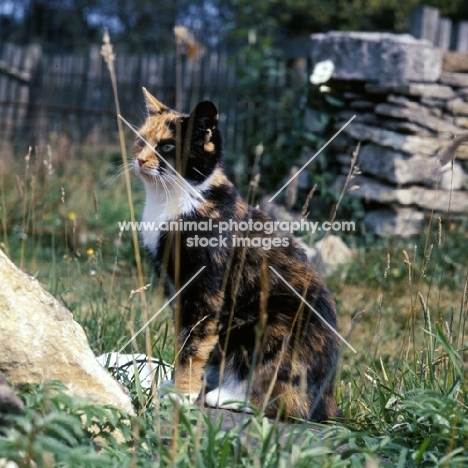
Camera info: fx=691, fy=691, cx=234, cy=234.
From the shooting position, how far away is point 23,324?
227 centimetres

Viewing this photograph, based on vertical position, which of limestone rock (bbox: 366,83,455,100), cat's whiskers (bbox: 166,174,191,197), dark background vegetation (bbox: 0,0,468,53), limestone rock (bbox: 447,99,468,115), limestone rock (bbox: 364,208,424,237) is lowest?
limestone rock (bbox: 364,208,424,237)

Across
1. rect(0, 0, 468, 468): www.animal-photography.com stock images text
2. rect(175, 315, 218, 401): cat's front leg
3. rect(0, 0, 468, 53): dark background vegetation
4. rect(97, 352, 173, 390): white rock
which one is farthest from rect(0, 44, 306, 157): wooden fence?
rect(175, 315, 218, 401): cat's front leg

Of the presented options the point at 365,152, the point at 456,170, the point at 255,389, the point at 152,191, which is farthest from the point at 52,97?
the point at 255,389

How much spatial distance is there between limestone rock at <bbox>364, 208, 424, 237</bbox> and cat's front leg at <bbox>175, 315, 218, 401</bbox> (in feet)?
11.8

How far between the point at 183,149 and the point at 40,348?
3.66ft

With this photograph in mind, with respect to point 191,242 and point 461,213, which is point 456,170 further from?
point 191,242

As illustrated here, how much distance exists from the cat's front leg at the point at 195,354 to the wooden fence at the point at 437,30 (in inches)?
203

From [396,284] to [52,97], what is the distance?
22.0 ft

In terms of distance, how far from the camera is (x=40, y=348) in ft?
7.45

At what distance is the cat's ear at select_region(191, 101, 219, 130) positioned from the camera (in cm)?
289

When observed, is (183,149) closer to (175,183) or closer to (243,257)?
(175,183)

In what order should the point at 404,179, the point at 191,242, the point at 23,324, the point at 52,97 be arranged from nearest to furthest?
the point at 23,324 < the point at 191,242 < the point at 404,179 < the point at 52,97

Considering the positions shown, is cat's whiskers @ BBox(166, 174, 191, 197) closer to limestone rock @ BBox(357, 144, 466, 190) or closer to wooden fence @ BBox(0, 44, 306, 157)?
limestone rock @ BBox(357, 144, 466, 190)

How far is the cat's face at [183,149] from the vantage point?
2.94 meters
